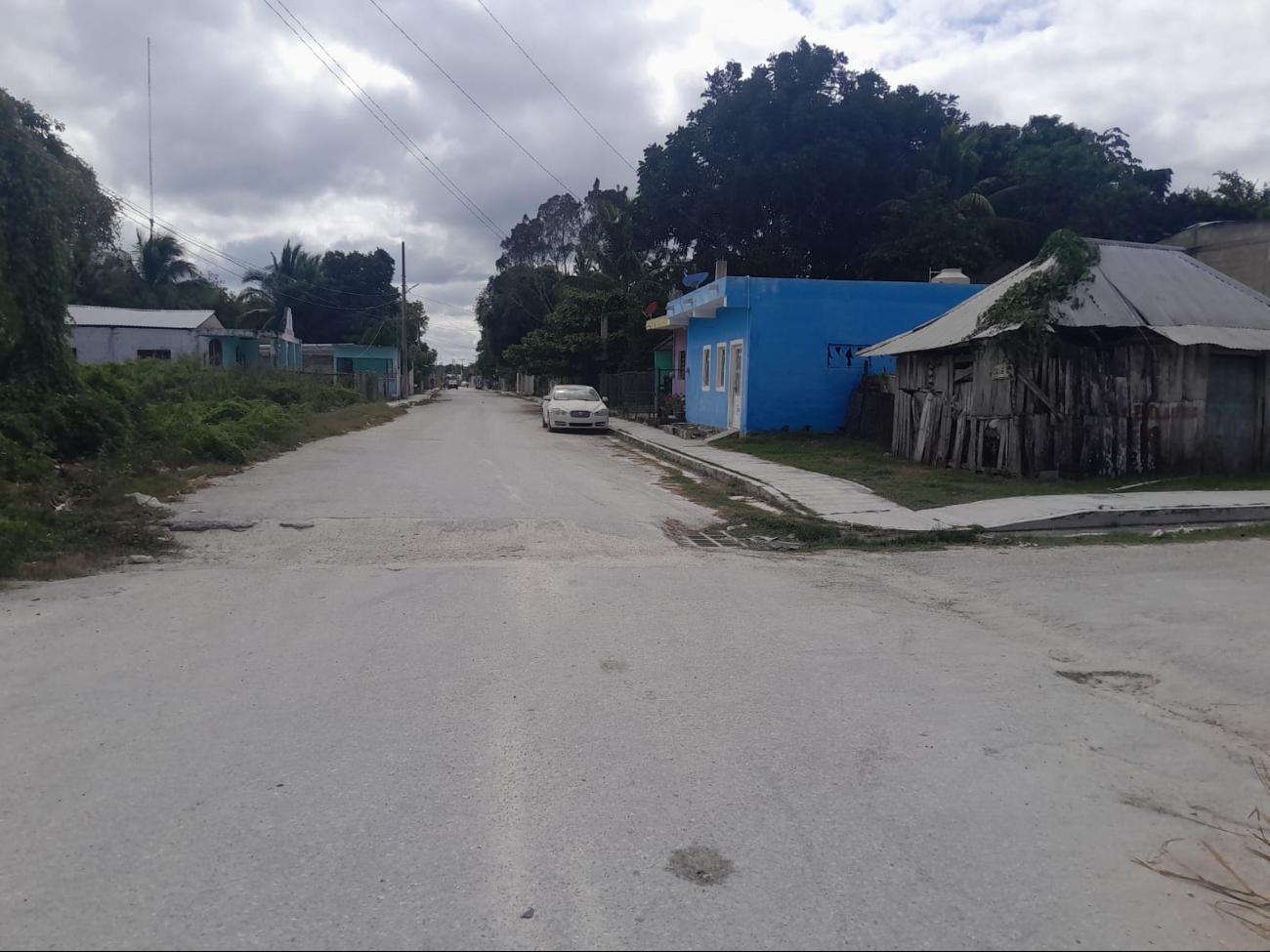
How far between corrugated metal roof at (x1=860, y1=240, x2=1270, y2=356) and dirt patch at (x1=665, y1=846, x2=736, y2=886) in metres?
13.2

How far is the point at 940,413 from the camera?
17.2 metres

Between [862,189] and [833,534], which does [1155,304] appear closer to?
[833,534]

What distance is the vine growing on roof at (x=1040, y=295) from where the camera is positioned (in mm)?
14703

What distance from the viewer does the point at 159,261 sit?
2265 inches

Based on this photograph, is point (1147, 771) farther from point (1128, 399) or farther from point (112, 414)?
point (112, 414)

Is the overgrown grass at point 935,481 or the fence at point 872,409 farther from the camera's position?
the fence at point 872,409

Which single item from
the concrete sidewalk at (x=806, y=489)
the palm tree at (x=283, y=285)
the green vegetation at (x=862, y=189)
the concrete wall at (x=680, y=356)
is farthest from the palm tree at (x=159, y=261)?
the concrete sidewalk at (x=806, y=489)

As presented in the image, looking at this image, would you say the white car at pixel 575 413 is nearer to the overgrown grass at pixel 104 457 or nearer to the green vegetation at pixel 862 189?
the overgrown grass at pixel 104 457

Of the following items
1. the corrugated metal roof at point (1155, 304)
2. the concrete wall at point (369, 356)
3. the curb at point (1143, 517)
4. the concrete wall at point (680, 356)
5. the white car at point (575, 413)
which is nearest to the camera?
the curb at point (1143, 517)

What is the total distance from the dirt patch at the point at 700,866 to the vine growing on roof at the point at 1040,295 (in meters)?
13.0

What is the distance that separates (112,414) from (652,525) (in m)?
8.68

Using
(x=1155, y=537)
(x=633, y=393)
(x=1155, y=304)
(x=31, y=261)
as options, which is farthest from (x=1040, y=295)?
(x=633, y=393)

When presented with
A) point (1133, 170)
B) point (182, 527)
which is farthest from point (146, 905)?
point (1133, 170)

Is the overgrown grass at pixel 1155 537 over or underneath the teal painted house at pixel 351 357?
underneath
